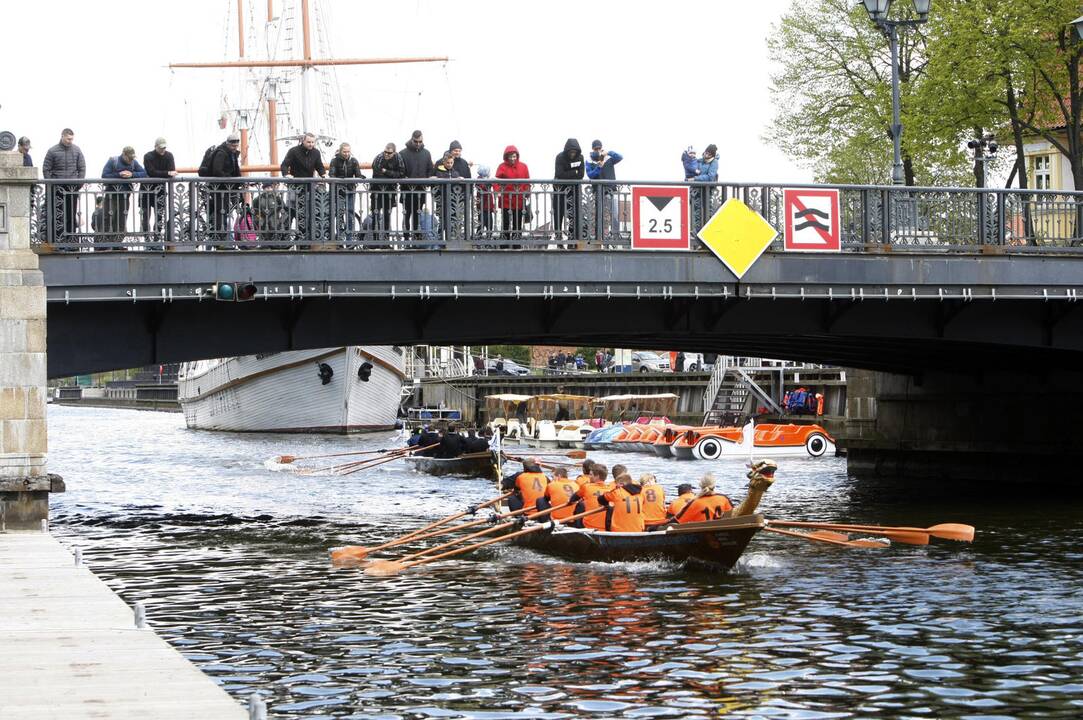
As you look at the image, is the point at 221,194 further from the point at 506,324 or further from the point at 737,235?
the point at 737,235

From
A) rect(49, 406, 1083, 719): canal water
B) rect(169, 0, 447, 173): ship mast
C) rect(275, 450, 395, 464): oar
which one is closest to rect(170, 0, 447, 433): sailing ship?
rect(169, 0, 447, 173): ship mast

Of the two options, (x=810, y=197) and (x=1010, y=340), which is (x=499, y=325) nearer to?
(x=810, y=197)

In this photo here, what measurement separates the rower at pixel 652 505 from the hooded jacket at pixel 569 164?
22.1ft

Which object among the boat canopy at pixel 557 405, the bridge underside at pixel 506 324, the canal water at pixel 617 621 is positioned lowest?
the canal water at pixel 617 621

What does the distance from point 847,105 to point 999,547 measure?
1222 inches

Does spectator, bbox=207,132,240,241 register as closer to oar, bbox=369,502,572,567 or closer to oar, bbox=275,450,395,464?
oar, bbox=369,502,572,567

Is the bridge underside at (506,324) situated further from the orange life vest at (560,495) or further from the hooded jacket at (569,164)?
the orange life vest at (560,495)

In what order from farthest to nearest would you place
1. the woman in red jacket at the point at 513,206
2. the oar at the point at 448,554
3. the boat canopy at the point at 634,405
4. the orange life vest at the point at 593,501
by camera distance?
1. the boat canopy at the point at 634,405
2. the woman in red jacket at the point at 513,206
3. the orange life vest at the point at 593,501
4. the oar at the point at 448,554

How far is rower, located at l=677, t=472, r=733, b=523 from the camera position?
78.1 feet

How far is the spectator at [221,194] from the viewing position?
26.7m

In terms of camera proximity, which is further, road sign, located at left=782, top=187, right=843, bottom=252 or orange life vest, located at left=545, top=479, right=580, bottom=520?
road sign, located at left=782, top=187, right=843, bottom=252

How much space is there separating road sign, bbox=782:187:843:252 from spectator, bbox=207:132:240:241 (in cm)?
1002

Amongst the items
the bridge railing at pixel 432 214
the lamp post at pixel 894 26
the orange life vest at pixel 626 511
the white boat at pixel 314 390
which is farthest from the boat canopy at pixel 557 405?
the orange life vest at pixel 626 511

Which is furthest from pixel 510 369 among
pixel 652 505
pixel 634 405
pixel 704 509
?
pixel 704 509
